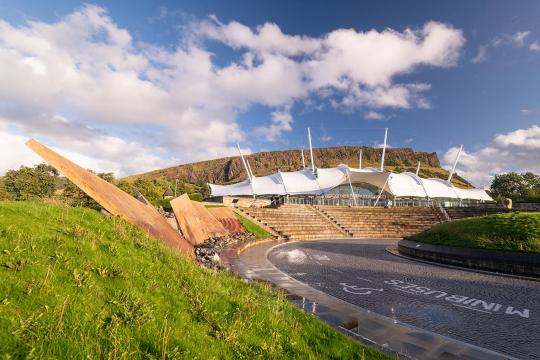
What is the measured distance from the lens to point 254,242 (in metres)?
26.0

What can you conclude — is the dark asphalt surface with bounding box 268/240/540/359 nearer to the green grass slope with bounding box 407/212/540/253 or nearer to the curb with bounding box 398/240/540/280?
the curb with bounding box 398/240/540/280

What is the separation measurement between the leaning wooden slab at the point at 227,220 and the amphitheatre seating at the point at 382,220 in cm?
1742

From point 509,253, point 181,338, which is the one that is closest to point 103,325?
point 181,338

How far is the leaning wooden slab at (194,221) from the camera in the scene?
1786 centimetres

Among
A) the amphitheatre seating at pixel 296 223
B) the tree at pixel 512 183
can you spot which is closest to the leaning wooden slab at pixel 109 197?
the amphitheatre seating at pixel 296 223

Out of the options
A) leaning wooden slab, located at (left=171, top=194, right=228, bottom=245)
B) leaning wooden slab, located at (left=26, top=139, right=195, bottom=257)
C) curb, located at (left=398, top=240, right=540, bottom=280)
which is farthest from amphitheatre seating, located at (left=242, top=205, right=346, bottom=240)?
leaning wooden slab, located at (left=26, top=139, right=195, bottom=257)

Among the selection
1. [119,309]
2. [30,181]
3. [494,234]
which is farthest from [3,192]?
[494,234]

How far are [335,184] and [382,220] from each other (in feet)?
126

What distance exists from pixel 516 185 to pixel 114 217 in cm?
14631

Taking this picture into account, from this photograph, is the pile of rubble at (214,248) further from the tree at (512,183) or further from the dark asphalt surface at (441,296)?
the tree at (512,183)

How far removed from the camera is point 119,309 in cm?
473

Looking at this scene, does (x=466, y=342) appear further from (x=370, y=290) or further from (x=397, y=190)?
(x=397, y=190)

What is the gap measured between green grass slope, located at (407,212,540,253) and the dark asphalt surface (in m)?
2.72

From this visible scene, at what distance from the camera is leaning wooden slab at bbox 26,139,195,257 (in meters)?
10.6
